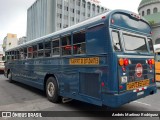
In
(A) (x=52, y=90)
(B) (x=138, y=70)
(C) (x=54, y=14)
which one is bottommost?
(A) (x=52, y=90)

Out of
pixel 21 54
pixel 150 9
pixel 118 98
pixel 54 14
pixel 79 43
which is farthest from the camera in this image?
pixel 150 9

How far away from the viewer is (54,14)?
47969mm

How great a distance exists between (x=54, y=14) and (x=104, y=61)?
44.6 metres

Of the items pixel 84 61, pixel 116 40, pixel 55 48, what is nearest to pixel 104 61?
pixel 116 40

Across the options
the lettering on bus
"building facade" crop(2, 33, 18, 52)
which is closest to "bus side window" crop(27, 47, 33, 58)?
Result: the lettering on bus

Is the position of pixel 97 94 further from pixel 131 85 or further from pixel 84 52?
Result: pixel 84 52

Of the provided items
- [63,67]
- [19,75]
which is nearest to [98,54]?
[63,67]

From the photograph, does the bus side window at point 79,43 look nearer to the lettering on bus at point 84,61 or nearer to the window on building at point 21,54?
the lettering on bus at point 84,61

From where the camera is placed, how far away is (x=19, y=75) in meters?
12.0

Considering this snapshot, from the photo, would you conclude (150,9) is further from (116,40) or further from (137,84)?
(116,40)

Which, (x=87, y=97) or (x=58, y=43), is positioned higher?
(x=58, y=43)

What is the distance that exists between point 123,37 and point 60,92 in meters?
3.13

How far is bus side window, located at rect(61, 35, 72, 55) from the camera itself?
689 centimetres

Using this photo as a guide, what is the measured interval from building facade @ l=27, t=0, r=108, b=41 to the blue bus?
40875 millimetres
